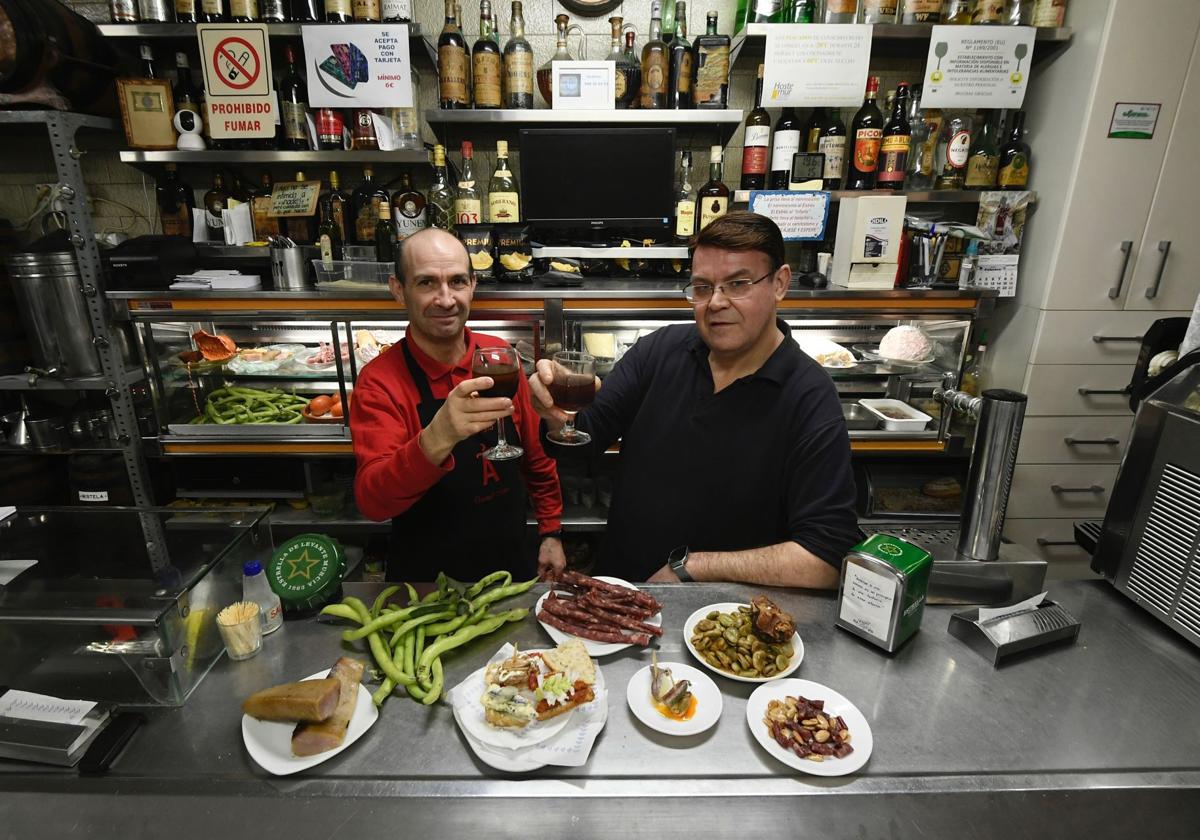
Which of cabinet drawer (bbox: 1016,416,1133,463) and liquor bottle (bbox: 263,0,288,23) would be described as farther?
cabinet drawer (bbox: 1016,416,1133,463)

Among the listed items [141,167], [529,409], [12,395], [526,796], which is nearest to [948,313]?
[529,409]

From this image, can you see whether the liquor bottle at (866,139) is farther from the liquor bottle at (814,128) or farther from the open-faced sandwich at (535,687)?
the open-faced sandwich at (535,687)

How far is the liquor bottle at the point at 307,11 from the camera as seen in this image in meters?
2.74

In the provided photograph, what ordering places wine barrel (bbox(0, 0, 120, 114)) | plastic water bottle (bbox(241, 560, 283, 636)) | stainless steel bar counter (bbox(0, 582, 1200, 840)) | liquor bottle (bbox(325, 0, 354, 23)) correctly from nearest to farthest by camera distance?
stainless steel bar counter (bbox(0, 582, 1200, 840))
plastic water bottle (bbox(241, 560, 283, 636))
wine barrel (bbox(0, 0, 120, 114))
liquor bottle (bbox(325, 0, 354, 23))

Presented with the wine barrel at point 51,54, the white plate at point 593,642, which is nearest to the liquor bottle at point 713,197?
the white plate at point 593,642

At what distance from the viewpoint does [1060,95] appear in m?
2.82

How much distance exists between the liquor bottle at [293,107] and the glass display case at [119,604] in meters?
2.32

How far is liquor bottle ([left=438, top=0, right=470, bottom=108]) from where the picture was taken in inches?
109

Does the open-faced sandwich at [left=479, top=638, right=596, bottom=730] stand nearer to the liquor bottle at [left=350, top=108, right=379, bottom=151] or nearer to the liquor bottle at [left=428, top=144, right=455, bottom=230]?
the liquor bottle at [left=428, top=144, right=455, bottom=230]

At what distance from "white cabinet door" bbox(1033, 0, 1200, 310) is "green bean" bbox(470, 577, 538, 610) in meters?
2.95

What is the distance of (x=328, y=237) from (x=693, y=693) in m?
2.78

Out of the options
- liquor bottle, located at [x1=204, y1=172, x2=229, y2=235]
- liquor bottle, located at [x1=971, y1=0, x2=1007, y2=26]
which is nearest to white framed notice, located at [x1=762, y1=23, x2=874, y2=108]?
liquor bottle, located at [x1=971, y1=0, x2=1007, y2=26]

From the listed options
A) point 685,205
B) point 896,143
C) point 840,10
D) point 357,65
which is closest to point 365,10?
point 357,65

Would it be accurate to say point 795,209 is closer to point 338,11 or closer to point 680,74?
point 680,74
